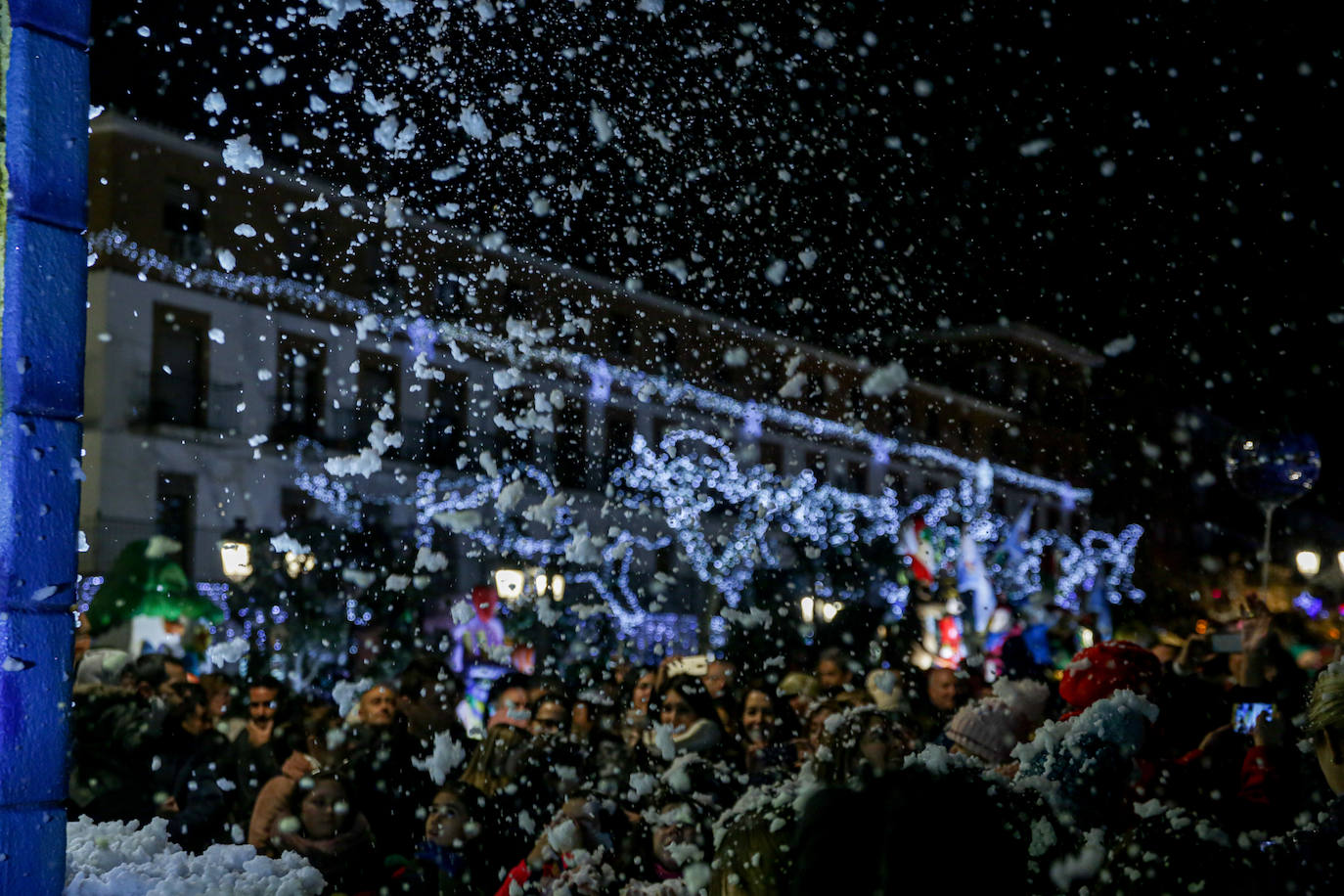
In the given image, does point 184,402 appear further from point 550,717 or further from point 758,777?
point 758,777

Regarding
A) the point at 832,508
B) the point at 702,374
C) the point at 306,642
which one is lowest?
the point at 306,642

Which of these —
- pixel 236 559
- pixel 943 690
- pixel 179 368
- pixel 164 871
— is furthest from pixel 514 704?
pixel 179 368

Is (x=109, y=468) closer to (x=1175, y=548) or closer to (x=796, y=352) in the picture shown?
(x=796, y=352)

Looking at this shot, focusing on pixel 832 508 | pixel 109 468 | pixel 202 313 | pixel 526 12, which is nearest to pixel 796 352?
pixel 832 508

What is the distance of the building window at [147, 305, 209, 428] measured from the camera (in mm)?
20156

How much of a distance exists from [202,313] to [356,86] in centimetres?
1769

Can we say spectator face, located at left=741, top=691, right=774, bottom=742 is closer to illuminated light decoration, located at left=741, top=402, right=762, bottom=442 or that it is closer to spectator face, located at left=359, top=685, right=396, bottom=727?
spectator face, located at left=359, top=685, right=396, bottom=727

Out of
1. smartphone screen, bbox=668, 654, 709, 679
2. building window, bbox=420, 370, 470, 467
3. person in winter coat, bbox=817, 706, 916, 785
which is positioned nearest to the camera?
person in winter coat, bbox=817, 706, 916, 785

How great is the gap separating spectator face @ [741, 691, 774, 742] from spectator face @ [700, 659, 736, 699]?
0.94 meters

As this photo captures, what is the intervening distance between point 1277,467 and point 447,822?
26.5ft

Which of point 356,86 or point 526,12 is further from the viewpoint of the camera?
point 526,12

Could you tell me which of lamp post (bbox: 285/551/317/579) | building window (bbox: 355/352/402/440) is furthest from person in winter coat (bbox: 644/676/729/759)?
building window (bbox: 355/352/402/440)

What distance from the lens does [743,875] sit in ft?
7.24

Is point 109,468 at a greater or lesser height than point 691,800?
greater
